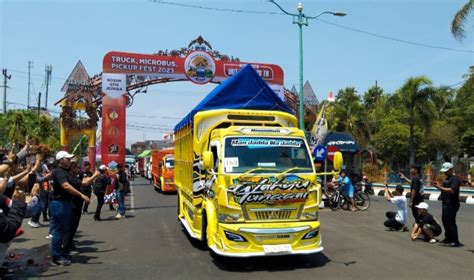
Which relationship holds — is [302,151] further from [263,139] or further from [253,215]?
[253,215]

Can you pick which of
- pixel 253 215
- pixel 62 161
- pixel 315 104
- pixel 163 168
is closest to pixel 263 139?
pixel 253 215

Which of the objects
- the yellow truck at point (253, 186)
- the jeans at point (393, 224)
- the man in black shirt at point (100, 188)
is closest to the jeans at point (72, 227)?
the yellow truck at point (253, 186)

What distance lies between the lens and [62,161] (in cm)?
814

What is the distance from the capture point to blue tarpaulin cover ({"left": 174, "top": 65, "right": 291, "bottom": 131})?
10117 millimetres

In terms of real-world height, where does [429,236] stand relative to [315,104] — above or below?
below

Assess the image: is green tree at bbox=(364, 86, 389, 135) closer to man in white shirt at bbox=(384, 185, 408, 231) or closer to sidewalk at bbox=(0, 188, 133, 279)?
man in white shirt at bbox=(384, 185, 408, 231)

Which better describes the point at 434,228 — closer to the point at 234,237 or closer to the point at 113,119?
the point at 234,237

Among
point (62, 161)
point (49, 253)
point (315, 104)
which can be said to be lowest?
point (49, 253)

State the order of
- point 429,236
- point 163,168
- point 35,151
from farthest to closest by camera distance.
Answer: point 163,168 < point 429,236 < point 35,151

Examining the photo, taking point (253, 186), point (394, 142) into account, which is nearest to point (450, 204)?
point (253, 186)

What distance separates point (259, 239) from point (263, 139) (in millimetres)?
1821

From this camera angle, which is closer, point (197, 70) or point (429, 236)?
point (429, 236)

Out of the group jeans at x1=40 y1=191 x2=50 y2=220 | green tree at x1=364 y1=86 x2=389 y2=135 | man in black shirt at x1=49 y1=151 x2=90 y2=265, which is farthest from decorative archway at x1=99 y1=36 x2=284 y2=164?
green tree at x1=364 y1=86 x2=389 y2=135

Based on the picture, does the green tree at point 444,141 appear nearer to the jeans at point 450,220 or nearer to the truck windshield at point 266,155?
the jeans at point 450,220
